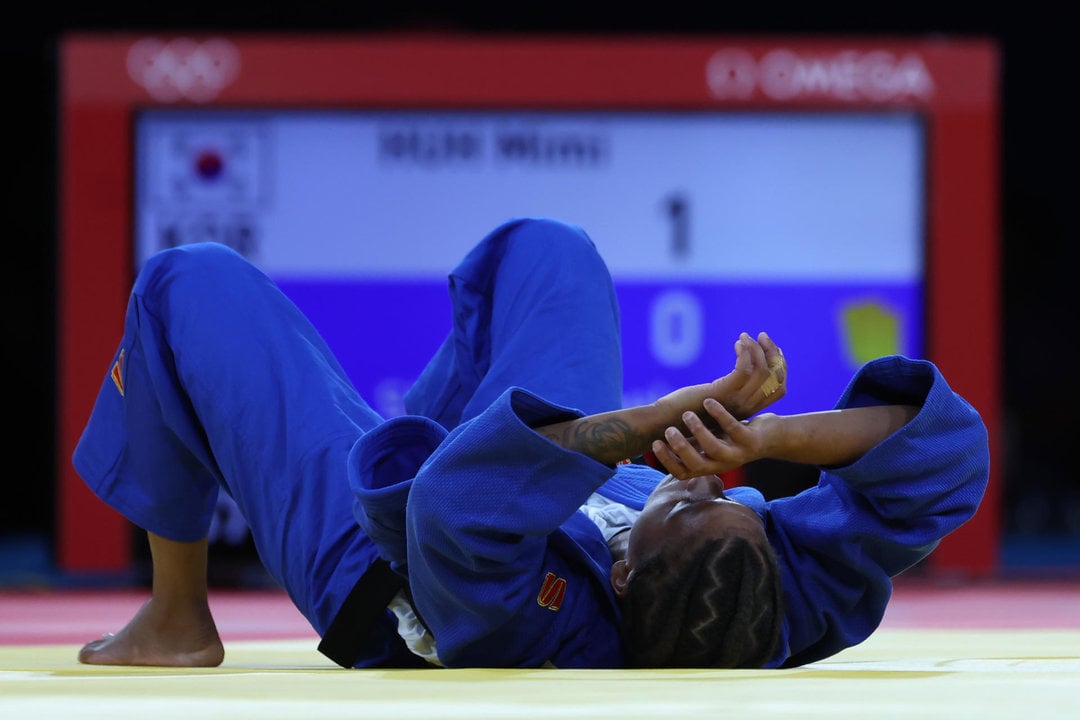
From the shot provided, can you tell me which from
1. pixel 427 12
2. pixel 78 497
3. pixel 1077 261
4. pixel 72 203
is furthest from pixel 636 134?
pixel 1077 261

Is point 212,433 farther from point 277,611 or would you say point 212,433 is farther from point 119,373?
point 277,611

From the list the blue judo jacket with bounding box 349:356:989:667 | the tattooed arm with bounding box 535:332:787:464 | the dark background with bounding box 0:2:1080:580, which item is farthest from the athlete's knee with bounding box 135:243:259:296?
the dark background with bounding box 0:2:1080:580

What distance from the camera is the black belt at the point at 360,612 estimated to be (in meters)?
1.67

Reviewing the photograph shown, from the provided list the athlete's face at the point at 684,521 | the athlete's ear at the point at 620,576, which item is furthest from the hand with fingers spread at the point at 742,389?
the athlete's ear at the point at 620,576

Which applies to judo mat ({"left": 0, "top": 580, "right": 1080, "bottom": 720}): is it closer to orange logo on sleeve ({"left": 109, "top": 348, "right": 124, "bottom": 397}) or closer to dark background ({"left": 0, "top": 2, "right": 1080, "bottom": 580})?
orange logo on sleeve ({"left": 109, "top": 348, "right": 124, "bottom": 397})

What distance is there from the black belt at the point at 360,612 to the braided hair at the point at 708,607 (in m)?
0.26

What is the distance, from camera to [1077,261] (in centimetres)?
891

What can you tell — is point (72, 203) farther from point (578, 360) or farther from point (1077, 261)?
point (1077, 261)

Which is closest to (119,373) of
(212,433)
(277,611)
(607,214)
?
(212,433)

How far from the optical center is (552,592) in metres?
1.60

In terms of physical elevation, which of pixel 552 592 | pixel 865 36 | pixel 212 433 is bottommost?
pixel 552 592

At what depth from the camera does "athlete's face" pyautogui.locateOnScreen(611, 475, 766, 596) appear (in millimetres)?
1553

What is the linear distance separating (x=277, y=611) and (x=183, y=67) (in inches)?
76.1

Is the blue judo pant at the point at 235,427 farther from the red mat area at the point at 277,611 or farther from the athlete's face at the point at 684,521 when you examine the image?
the red mat area at the point at 277,611
